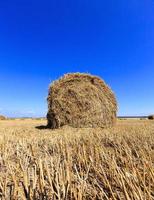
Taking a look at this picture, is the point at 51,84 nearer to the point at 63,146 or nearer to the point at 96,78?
the point at 96,78

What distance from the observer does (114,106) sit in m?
9.77

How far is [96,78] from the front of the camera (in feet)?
32.6

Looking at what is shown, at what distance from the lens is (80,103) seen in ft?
31.5

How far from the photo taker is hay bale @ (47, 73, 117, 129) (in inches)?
363

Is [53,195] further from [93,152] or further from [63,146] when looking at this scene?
[63,146]

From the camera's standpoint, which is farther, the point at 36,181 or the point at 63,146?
the point at 63,146

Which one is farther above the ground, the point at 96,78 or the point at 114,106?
the point at 96,78

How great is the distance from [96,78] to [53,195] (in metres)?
8.00

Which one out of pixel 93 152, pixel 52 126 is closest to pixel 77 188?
pixel 93 152

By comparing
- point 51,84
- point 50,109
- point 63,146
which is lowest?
point 63,146

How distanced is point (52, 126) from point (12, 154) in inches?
217

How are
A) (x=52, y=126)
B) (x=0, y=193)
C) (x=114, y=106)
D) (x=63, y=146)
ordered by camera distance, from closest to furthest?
1. (x=0, y=193)
2. (x=63, y=146)
3. (x=52, y=126)
4. (x=114, y=106)

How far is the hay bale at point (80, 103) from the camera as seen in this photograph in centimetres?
921

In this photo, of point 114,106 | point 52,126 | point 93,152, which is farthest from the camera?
point 114,106
